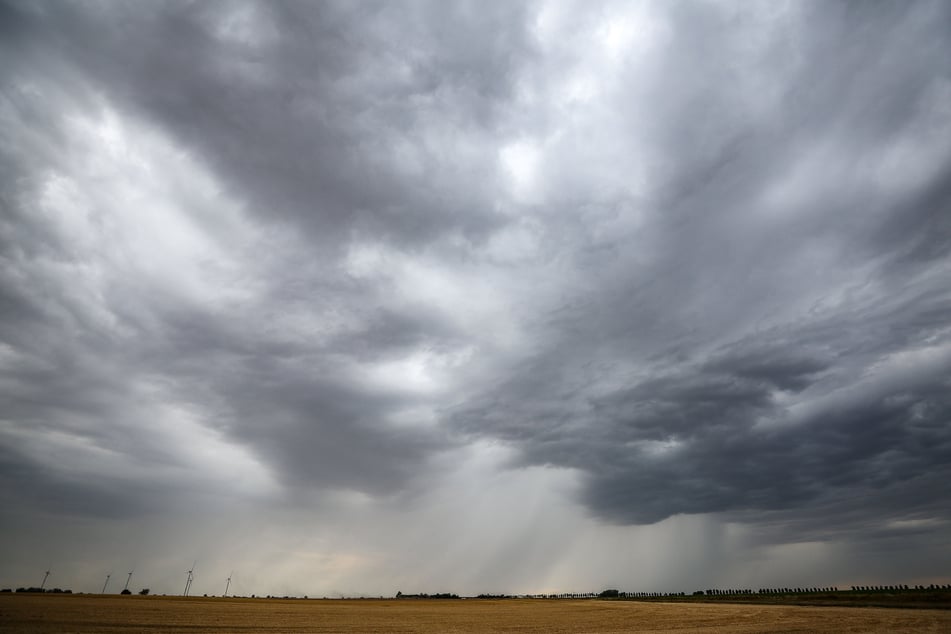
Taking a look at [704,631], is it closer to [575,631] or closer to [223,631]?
[575,631]

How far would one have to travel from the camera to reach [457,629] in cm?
5291

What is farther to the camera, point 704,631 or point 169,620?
point 169,620

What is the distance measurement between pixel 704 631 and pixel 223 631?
155 ft

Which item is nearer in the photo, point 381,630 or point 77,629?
point 77,629

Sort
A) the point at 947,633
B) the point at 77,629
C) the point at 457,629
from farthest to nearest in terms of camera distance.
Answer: the point at 457,629 → the point at 77,629 → the point at 947,633

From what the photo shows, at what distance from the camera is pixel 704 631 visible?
45.7 m

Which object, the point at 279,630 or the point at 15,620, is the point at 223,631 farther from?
the point at 15,620

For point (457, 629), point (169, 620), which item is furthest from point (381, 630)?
point (169, 620)

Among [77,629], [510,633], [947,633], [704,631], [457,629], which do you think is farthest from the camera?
[457,629]

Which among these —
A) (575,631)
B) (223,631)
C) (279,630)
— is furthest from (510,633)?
(223,631)

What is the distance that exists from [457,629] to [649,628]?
67.1 feet

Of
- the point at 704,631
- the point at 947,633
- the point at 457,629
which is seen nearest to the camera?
the point at 947,633

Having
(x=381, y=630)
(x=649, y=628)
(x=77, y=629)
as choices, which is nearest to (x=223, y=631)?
(x=77, y=629)

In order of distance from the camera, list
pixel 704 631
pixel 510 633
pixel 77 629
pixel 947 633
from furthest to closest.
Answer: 1. pixel 510 633
2. pixel 704 631
3. pixel 77 629
4. pixel 947 633
